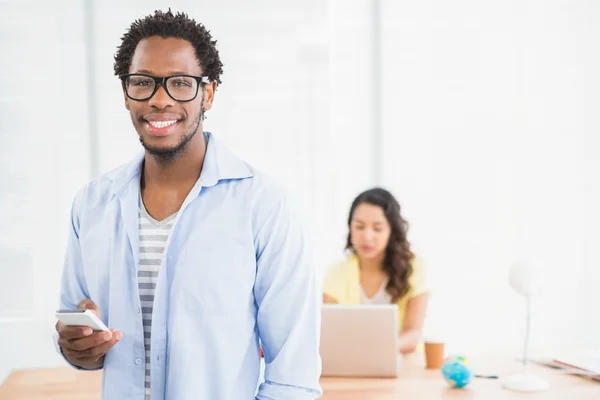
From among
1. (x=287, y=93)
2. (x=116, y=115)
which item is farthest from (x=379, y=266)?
(x=116, y=115)

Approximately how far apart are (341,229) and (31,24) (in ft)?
7.25

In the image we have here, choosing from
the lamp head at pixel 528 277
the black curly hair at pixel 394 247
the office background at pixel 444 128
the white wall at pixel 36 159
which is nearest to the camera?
the lamp head at pixel 528 277

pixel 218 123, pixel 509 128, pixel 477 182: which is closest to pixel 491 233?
pixel 477 182

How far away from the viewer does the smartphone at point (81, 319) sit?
1.32m

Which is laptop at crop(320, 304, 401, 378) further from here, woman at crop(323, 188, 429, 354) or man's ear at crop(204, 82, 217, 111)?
man's ear at crop(204, 82, 217, 111)

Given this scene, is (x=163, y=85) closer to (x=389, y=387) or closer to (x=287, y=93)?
(x=389, y=387)

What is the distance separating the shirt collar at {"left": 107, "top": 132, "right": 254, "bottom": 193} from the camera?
1475 millimetres

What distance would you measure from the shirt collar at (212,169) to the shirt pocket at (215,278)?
0.51 ft

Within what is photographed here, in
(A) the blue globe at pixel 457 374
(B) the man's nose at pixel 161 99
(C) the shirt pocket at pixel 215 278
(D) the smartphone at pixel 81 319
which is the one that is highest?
(B) the man's nose at pixel 161 99

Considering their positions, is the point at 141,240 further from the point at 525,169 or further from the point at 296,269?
the point at 525,169

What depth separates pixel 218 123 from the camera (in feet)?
13.6

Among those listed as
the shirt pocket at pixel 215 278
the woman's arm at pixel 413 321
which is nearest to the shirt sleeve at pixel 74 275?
the shirt pocket at pixel 215 278

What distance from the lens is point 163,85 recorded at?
55.1 inches

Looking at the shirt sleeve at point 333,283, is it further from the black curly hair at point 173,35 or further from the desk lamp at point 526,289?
the black curly hair at point 173,35
